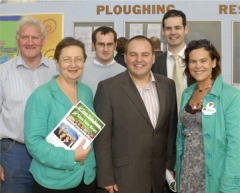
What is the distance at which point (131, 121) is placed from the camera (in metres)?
2.36

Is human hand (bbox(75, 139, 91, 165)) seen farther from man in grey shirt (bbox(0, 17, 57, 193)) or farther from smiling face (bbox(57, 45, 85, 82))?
man in grey shirt (bbox(0, 17, 57, 193))

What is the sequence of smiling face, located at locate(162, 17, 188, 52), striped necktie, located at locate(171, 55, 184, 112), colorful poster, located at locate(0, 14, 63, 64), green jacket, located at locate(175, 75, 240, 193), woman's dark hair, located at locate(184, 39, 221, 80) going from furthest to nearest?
colorful poster, located at locate(0, 14, 63, 64)
smiling face, located at locate(162, 17, 188, 52)
striped necktie, located at locate(171, 55, 184, 112)
woman's dark hair, located at locate(184, 39, 221, 80)
green jacket, located at locate(175, 75, 240, 193)

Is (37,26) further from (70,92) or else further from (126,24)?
(126,24)

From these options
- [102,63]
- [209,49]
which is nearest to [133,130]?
[209,49]

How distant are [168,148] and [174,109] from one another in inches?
13.0

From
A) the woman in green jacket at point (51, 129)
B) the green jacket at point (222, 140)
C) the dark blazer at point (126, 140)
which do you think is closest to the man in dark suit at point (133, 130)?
the dark blazer at point (126, 140)

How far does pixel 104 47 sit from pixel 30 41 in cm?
81

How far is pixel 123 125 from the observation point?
7.75 feet

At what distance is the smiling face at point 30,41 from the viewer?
2697mm

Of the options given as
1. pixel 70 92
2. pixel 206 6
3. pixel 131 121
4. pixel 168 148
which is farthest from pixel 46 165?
pixel 206 6

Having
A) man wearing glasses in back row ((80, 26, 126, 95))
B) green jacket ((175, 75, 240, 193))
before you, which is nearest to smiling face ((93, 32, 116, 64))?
man wearing glasses in back row ((80, 26, 126, 95))

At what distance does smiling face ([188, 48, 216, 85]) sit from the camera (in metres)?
2.38

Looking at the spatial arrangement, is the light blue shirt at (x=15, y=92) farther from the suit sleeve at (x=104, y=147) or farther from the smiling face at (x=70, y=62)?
the suit sleeve at (x=104, y=147)

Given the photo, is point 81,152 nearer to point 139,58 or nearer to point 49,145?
point 49,145
